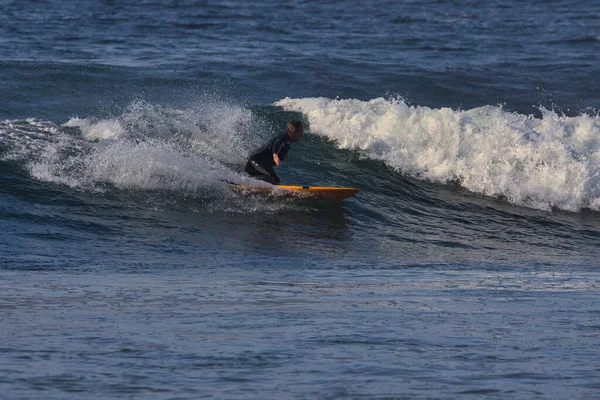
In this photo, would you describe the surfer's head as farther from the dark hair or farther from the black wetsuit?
the black wetsuit

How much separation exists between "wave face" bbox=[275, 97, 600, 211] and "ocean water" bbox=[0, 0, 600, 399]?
0.13 ft

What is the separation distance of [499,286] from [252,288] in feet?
7.14

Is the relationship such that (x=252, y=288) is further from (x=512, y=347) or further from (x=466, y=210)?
(x=466, y=210)

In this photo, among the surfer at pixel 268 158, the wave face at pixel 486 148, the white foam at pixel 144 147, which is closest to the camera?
the surfer at pixel 268 158

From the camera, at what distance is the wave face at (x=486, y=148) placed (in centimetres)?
1432

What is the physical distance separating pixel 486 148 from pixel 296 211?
14.4 feet

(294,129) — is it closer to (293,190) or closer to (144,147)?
(293,190)

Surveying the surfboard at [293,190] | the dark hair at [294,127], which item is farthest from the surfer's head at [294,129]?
the surfboard at [293,190]

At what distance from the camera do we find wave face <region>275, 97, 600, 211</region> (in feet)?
47.0

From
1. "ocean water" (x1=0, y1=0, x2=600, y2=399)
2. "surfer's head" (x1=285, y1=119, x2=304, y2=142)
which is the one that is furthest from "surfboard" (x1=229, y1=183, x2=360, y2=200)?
"surfer's head" (x1=285, y1=119, x2=304, y2=142)

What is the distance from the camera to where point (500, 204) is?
1402cm

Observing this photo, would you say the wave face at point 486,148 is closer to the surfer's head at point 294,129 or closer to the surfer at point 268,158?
the surfer at point 268,158

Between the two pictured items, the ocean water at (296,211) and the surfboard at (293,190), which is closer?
the ocean water at (296,211)

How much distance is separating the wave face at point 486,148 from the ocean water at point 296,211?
0.04 metres
